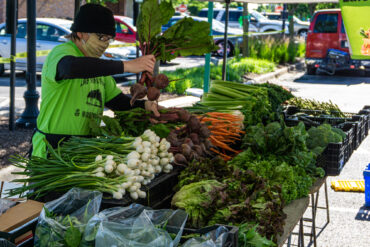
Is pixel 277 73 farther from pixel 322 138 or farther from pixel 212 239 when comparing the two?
pixel 212 239

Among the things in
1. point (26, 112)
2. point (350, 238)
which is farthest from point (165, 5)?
point (26, 112)

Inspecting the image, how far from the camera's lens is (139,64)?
354cm

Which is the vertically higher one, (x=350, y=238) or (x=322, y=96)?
(x=322, y=96)

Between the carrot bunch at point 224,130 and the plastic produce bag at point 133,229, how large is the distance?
1880 mm

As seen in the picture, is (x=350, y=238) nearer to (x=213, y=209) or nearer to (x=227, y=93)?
(x=227, y=93)

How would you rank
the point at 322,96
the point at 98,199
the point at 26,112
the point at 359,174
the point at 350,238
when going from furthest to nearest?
the point at 322,96 → the point at 26,112 → the point at 359,174 → the point at 350,238 → the point at 98,199

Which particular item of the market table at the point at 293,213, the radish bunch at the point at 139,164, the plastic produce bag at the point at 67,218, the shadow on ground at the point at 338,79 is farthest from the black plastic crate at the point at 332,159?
the shadow on ground at the point at 338,79

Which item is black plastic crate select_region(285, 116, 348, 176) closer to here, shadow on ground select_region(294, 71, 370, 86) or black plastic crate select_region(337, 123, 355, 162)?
black plastic crate select_region(337, 123, 355, 162)

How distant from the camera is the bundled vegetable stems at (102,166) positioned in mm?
3051

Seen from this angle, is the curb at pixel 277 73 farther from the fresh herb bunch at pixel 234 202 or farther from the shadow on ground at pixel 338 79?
the fresh herb bunch at pixel 234 202

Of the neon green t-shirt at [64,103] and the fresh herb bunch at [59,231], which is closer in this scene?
the fresh herb bunch at [59,231]

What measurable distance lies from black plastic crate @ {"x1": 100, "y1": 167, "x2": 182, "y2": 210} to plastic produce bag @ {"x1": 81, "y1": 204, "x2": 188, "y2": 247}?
0.27 metres

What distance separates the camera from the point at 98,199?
2797mm

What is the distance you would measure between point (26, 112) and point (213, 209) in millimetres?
6989
